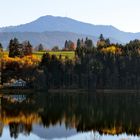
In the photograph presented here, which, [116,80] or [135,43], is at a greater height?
[135,43]

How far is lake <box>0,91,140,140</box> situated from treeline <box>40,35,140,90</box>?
49.3 meters

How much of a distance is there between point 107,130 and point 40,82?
8746 centimetres

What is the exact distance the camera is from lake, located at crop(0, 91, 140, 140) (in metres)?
63.0

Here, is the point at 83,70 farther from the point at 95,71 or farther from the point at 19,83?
the point at 19,83

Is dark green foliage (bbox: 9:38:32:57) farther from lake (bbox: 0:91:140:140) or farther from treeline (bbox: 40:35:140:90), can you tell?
lake (bbox: 0:91:140:140)

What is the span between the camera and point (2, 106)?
100m

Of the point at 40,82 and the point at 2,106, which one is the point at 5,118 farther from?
the point at 40,82

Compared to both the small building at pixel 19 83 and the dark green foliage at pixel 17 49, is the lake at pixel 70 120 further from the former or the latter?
the dark green foliage at pixel 17 49

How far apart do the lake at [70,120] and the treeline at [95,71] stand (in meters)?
49.3

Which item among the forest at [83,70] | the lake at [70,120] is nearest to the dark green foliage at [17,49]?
the forest at [83,70]

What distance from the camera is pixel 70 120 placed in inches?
3093

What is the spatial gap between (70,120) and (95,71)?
277 feet

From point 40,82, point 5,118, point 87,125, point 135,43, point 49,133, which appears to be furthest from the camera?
point 135,43

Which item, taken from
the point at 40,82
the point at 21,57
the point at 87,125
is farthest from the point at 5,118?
the point at 21,57
